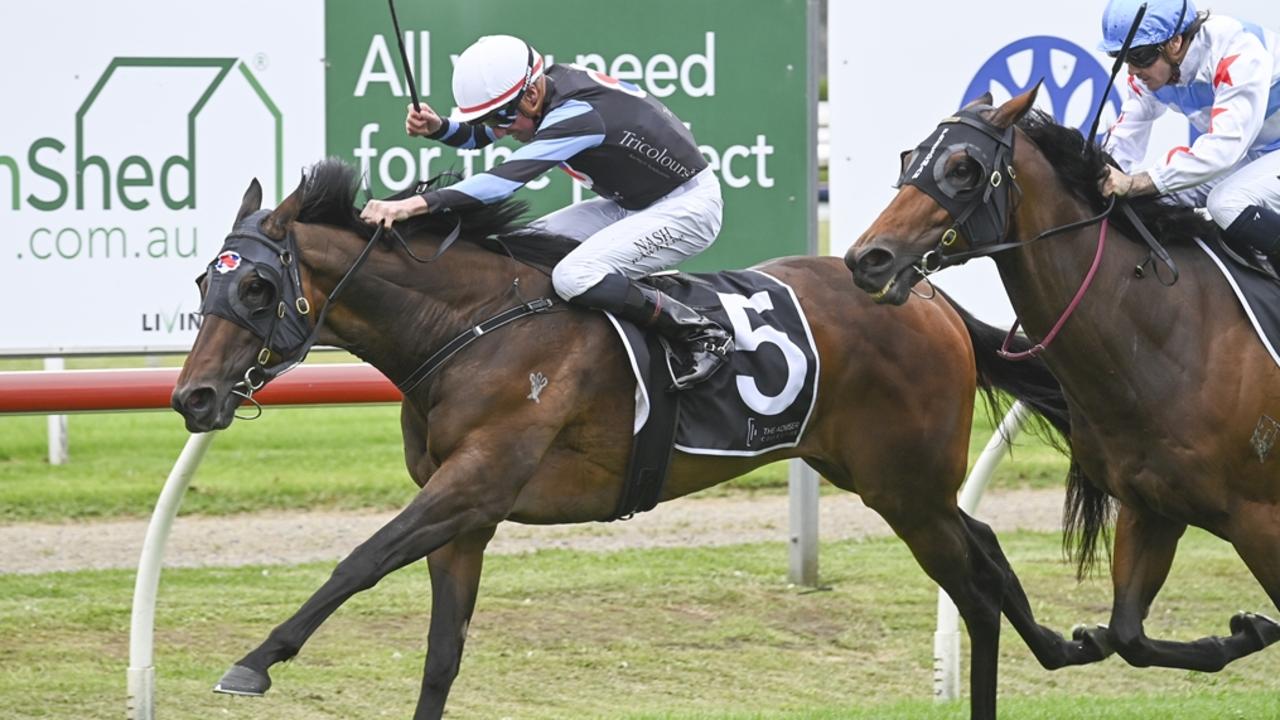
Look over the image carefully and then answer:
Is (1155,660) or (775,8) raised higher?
(775,8)

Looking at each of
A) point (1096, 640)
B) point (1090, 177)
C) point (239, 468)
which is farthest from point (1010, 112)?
point (239, 468)

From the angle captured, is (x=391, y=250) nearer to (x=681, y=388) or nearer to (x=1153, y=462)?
(x=681, y=388)

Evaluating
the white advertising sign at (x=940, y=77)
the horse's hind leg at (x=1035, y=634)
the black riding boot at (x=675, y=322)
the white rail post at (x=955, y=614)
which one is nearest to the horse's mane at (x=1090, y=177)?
the black riding boot at (x=675, y=322)

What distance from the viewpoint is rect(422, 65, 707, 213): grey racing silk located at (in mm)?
4984

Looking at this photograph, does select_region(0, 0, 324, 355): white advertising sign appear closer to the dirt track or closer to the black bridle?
the dirt track

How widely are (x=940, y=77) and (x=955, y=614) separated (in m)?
2.39

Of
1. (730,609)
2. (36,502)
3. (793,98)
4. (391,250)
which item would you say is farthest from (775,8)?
(36,502)

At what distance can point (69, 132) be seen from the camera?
6730 millimetres

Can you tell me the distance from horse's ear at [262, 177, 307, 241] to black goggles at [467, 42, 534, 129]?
582 millimetres

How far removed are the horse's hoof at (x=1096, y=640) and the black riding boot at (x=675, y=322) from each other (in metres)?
1.33

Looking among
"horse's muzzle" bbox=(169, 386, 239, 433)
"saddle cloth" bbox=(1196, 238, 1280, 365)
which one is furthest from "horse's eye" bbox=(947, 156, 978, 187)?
"horse's muzzle" bbox=(169, 386, 239, 433)

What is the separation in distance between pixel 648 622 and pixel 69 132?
113 inches

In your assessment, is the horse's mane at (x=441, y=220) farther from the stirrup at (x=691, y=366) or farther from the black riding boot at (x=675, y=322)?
the stirrup at (x=691, y=366)

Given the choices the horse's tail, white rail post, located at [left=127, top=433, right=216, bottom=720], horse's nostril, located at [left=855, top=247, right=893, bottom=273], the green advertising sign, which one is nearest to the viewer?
horse's nostril, located at [left=855, top=247, right=893, bottom=273]
